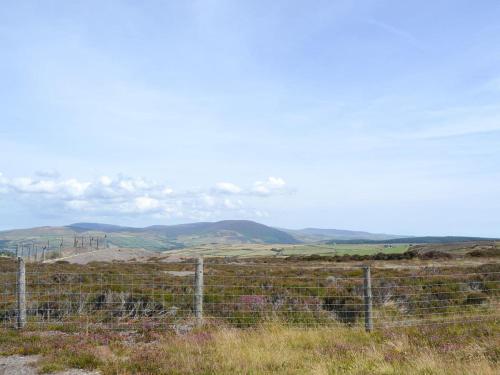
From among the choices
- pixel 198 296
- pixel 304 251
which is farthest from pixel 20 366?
pixel 304 251

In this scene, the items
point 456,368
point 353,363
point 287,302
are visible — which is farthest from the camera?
point 287,302

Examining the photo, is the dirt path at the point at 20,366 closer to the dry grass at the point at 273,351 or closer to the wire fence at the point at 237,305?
the dry grass at the point at 273,351

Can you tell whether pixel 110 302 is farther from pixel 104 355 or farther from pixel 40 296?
pixel 104 355

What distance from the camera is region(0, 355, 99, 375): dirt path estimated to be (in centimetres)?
800

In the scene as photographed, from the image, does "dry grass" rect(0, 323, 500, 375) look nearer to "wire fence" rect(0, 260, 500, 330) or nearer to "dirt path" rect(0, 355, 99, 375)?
"dirt path" rect(0, 355, 99, 375)

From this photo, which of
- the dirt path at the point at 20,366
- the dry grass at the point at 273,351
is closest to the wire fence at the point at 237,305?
the dry grass at the point at 273,351

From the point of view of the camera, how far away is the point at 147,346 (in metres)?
9.84

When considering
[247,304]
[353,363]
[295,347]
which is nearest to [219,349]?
[295,347]

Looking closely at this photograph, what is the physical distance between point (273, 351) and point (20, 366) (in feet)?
14.8

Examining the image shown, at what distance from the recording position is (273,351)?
912 centimetres

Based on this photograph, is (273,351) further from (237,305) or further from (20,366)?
(237,305)

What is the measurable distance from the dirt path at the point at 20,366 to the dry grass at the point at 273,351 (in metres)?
0.21

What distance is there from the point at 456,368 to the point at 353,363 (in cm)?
161

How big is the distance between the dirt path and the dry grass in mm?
212
